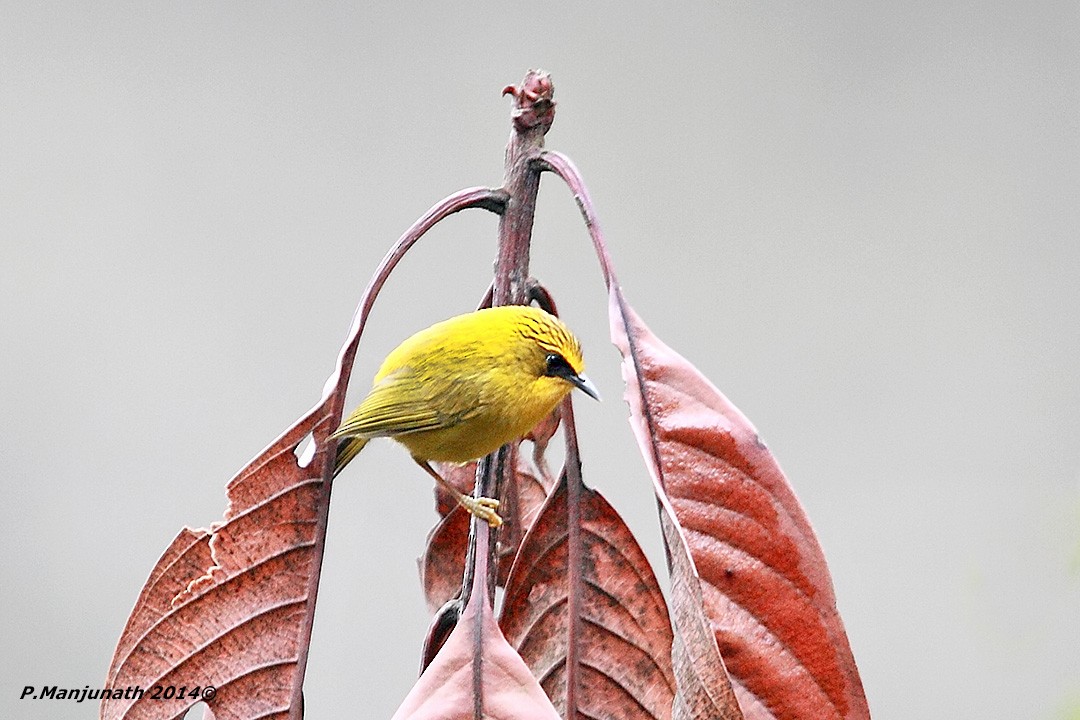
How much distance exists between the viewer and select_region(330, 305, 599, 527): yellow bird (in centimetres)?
91

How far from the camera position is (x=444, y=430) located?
1005 mm

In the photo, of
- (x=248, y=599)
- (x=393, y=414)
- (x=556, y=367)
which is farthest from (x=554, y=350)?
(x=248, y=599)

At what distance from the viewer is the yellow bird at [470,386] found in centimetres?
91

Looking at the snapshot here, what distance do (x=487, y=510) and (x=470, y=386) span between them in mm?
186

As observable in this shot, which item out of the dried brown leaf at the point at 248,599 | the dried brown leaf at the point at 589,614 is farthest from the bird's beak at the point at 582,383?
the dried brown leaf at the point at 248,599

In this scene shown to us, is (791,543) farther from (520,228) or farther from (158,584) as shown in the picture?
(158,584)

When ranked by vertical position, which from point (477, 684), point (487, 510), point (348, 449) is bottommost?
point (477, 684)

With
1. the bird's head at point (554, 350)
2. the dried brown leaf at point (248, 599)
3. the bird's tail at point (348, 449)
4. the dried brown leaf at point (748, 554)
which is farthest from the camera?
the bird's tail at point (348, 449)

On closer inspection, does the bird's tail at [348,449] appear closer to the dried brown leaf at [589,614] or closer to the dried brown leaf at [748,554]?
the dried brown leaf at [589,614]

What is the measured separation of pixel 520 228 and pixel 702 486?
9.7 inches

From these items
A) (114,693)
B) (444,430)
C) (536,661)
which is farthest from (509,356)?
(114,693)

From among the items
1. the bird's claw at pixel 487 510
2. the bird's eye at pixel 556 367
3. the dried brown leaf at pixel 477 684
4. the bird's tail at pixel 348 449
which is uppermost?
the bird's eye at pixel 556 367

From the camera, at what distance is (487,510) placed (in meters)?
0.81

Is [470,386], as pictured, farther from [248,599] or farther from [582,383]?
[248,599]
